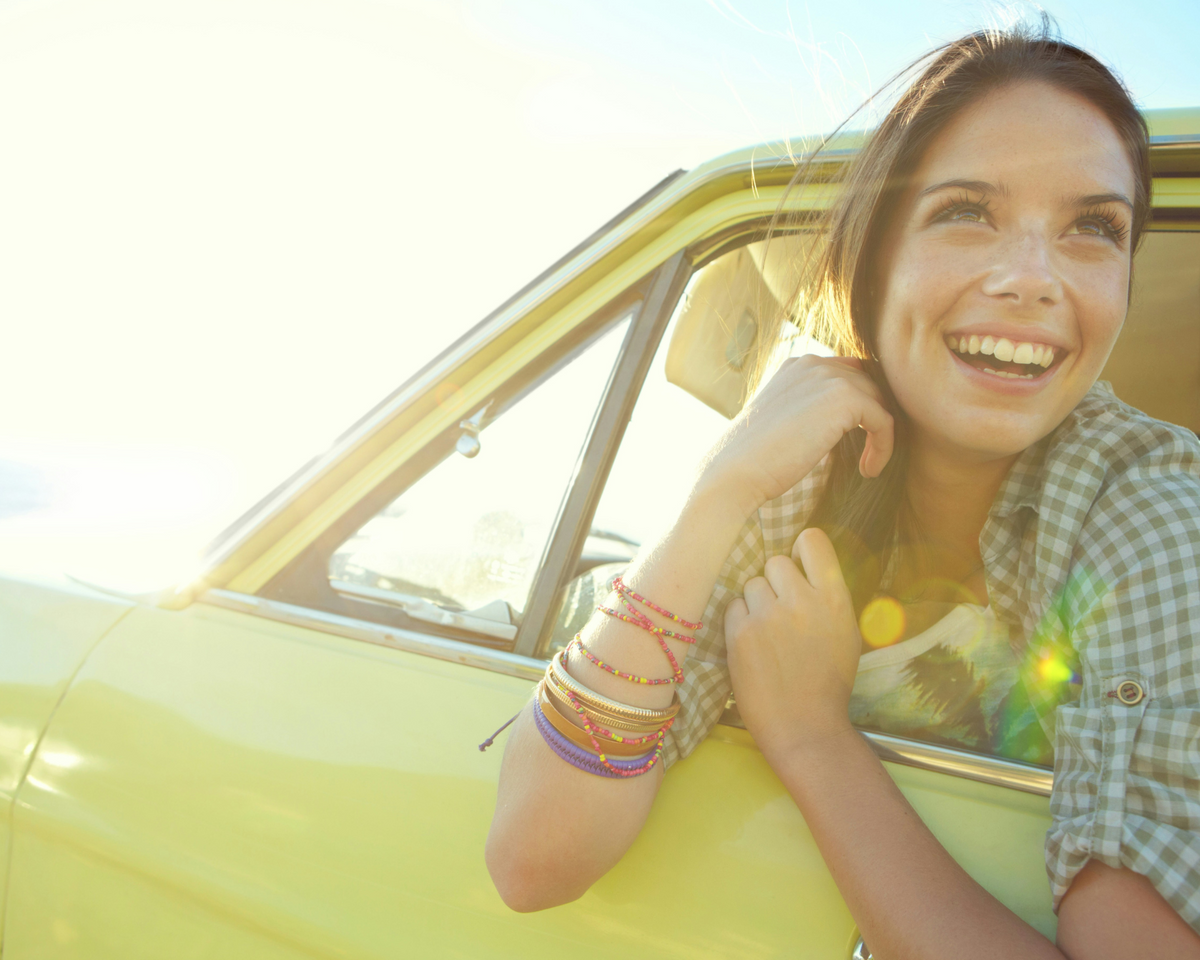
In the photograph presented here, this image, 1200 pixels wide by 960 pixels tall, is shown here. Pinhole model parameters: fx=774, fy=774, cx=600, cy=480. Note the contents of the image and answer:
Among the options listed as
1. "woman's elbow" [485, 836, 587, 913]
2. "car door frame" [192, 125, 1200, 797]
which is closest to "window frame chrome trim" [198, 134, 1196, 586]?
"car door frame" [192, 125, 1200, 797]

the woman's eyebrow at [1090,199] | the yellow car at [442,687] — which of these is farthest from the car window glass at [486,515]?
the woman's eyebrow at [1090,199]

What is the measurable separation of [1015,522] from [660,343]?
67 cm

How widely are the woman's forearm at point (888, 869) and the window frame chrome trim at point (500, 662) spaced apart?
8cm

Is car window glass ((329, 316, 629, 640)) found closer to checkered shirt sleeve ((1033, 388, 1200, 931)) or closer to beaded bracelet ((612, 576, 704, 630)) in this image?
beaded bracelet ((612, 576, 704, 630))

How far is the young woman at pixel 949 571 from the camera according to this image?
0.80 metres

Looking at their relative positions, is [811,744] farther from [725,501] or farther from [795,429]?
[795,429]

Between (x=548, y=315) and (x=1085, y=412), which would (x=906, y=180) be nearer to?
(x=1085, y=412)

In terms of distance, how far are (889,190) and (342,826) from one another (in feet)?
4.30

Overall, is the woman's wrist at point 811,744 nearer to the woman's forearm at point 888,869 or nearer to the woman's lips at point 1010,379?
the woman's forearm at point 888,869

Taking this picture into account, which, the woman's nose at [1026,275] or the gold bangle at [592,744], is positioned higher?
the woman's nose at [1026,275]

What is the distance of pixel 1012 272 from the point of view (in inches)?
43.8

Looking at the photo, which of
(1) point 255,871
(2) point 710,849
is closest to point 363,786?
(1) point 255,871

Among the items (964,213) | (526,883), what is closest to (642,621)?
(526,883)

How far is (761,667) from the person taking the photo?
1.06 metres
